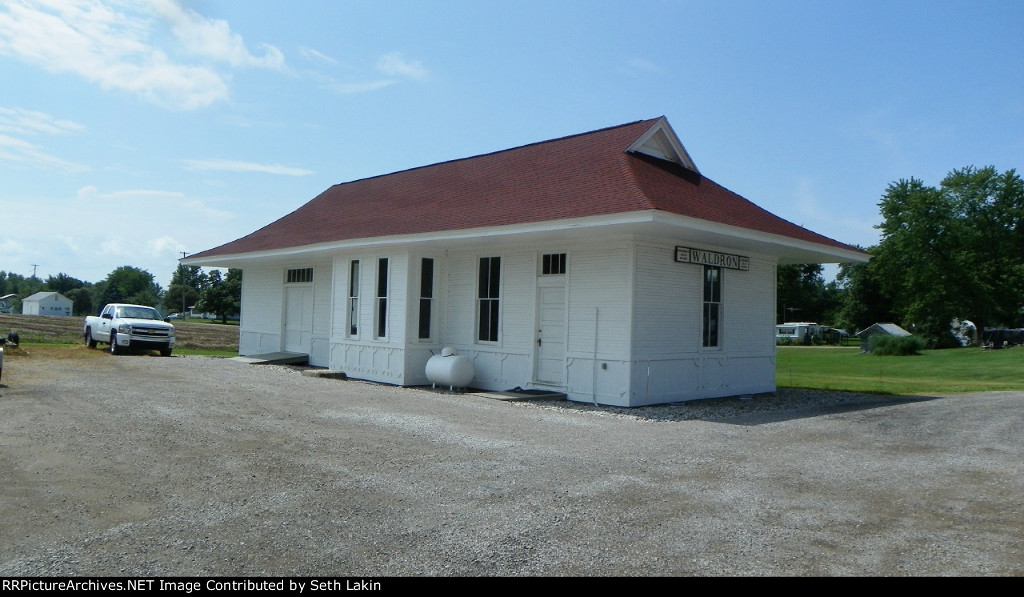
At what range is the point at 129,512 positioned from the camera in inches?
231

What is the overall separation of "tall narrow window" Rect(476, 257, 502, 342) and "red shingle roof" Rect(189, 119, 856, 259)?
1301mm

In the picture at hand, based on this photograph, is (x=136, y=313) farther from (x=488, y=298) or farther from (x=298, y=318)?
(x=488, y=298)

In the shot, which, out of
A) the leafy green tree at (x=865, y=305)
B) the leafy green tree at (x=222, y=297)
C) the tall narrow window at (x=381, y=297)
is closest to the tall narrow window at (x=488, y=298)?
the tall narrow window at (x=381, y=297)

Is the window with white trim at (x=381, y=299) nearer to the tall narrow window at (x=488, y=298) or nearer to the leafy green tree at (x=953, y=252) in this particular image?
the tall narrow window at (x=488, y=298)

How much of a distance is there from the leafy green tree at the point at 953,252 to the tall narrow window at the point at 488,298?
53669 mm

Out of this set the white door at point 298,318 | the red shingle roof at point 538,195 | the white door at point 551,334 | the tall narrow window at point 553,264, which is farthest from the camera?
the white door at point 298,318

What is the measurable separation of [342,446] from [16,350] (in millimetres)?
18802

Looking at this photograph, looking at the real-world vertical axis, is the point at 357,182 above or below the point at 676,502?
above

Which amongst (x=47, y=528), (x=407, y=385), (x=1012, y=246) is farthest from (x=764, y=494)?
(x=1012, y=246)

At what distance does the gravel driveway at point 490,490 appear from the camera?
4.91m

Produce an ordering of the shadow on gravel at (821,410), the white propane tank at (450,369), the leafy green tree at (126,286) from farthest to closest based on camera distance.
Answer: the leafy green tree at (126,286)
the white propane tank at (450,369)
the shadow on gravel at (821,410)

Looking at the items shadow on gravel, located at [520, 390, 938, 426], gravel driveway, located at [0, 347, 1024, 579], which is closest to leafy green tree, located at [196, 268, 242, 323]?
gravel driveway, located at [0, 347, 1024, 579]
